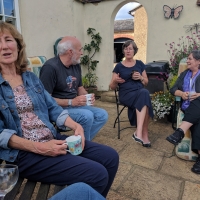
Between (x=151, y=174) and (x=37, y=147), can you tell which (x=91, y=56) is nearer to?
(x=151, y=174)

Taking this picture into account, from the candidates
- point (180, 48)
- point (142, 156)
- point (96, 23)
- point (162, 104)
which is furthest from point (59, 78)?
point (96, 23)

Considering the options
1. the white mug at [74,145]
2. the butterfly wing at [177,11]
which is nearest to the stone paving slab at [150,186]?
the white mug at [74,145]

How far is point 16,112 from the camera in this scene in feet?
4.13

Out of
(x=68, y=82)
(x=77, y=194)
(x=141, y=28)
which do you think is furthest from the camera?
(x=141, y=28)

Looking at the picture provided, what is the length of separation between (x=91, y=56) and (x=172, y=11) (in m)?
2.23

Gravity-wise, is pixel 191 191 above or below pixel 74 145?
below

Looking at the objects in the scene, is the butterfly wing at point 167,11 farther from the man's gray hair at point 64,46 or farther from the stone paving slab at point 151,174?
the man's gray hair at point 64,46

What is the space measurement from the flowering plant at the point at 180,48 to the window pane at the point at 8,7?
3200 millimetres

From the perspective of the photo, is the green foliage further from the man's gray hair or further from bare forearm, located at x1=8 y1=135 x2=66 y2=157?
bare forearm, located at x1=8 y1=135 x2=66 y2=157

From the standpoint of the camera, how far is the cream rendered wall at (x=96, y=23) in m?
4.03

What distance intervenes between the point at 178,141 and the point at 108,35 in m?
3.73

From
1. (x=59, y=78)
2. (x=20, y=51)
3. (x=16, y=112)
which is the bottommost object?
(x=16, y=112)

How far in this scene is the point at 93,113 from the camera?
2268mm

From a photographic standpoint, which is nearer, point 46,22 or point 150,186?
point 150,186
